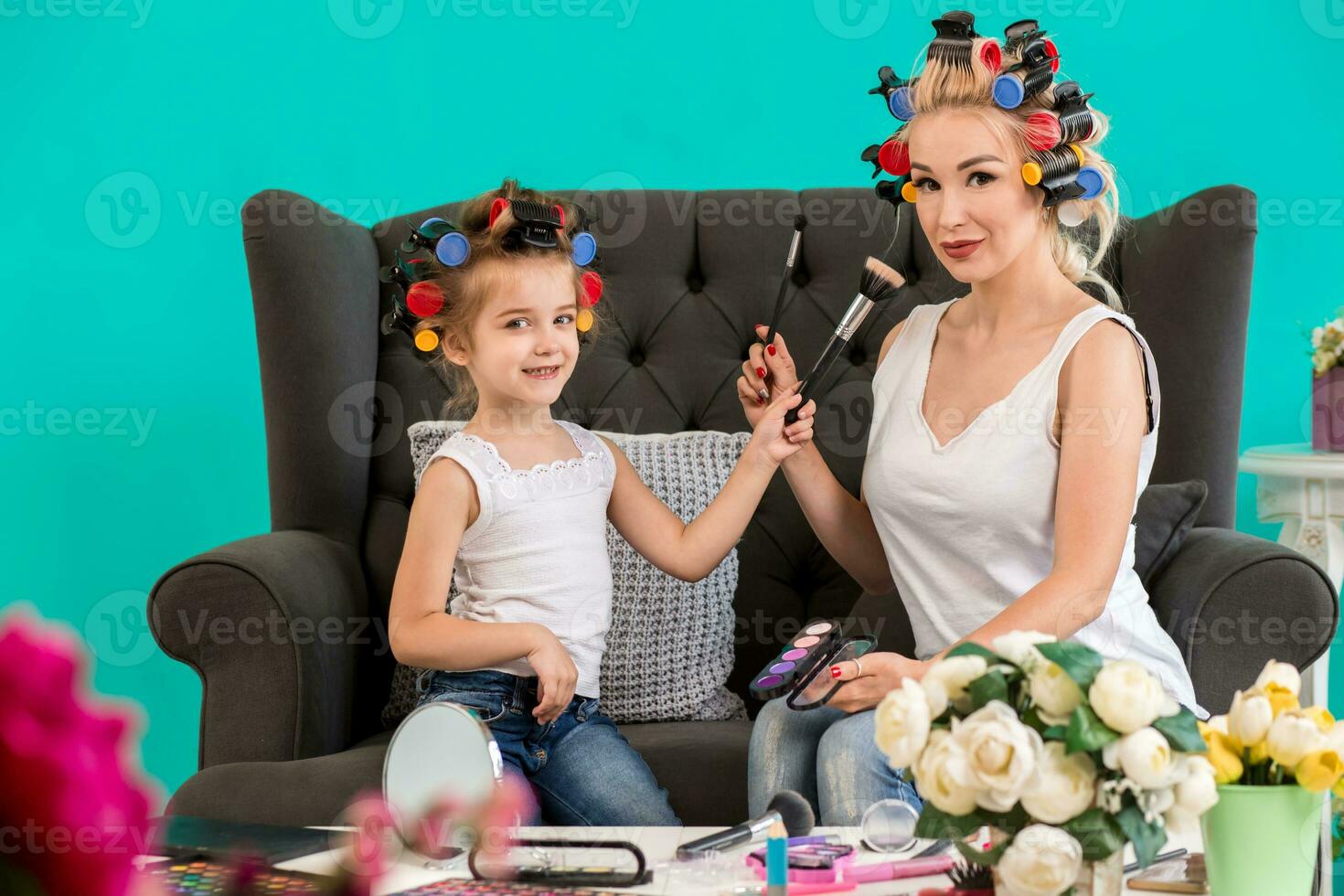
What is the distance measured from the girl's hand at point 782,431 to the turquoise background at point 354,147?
38.6 inches

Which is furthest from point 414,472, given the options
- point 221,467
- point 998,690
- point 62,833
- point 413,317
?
point 62,833

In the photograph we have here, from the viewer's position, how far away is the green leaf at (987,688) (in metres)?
0.73

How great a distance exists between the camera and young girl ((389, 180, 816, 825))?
4.52ft

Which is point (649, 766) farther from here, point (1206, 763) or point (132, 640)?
point (132, 640)

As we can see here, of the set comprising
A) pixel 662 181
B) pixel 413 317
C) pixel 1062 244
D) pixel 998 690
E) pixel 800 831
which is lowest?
pixel 800 831

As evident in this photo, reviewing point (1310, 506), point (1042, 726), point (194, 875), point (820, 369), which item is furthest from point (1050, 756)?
point (1310, 506)

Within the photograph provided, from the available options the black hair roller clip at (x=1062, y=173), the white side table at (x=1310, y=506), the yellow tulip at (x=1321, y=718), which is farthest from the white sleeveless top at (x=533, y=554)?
the white side table at (x=1310, y=506)

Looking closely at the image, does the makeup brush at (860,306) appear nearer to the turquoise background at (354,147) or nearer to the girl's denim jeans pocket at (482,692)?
the girl's denim jeans pocket at (482,692)

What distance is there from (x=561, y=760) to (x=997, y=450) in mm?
576

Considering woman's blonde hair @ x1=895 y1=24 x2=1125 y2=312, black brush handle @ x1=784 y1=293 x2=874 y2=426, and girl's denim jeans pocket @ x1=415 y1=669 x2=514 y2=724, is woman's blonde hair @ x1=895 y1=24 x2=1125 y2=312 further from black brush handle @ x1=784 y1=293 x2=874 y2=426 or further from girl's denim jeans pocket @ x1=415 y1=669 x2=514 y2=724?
girl's denim jeans pocket @ x1=415 y1=669 x2=514 y2=724

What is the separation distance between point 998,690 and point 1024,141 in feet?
2.55

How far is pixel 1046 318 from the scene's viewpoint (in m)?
1.40

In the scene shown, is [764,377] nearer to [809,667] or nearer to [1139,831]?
[809,667]

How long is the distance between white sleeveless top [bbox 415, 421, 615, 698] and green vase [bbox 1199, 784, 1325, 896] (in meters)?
0.80
